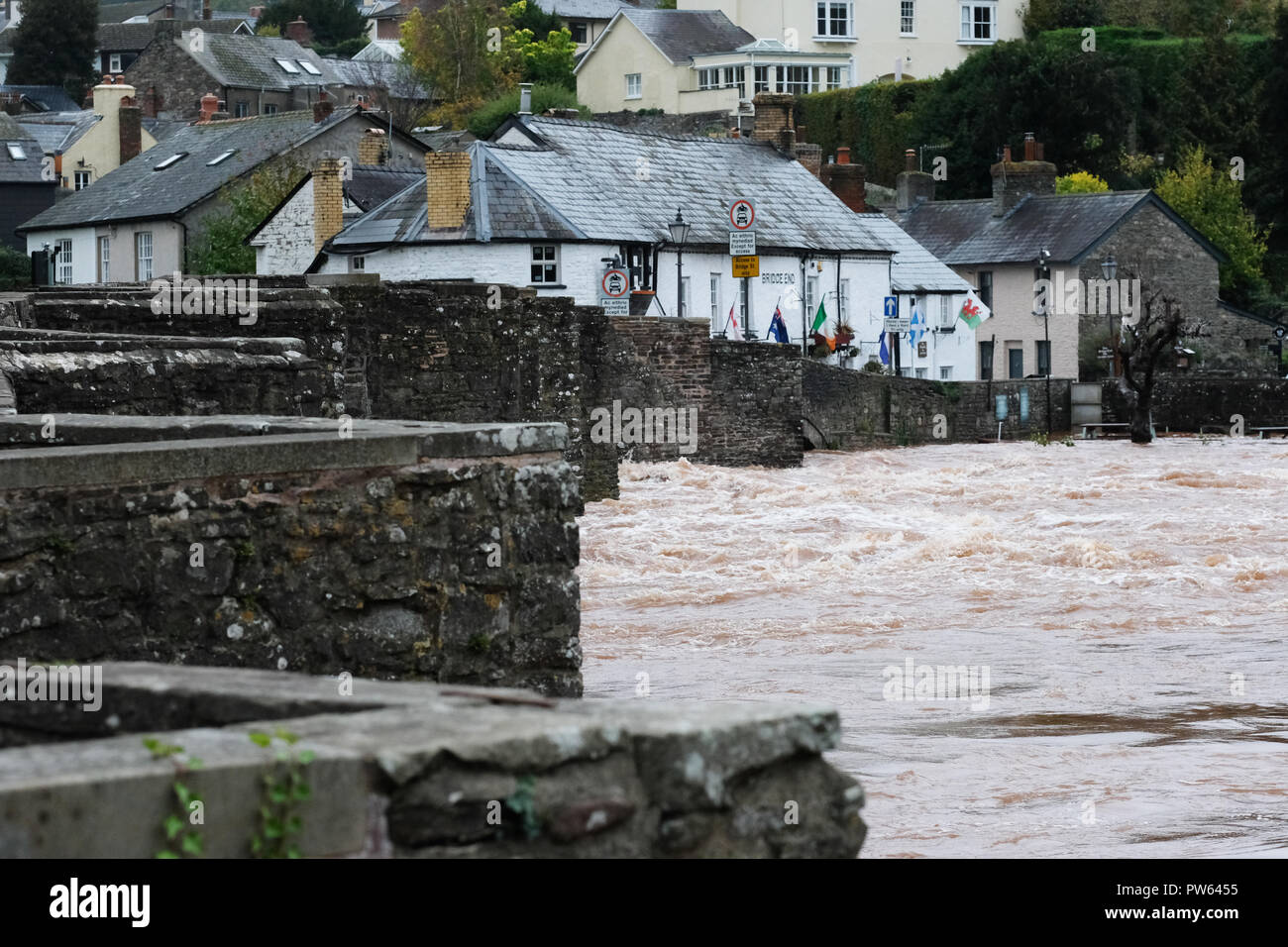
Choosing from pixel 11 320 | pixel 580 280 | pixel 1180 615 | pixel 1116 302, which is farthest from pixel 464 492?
pixel 1116 302

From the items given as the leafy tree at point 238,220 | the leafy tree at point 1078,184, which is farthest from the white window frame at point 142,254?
the leafy tree at point 1078,184

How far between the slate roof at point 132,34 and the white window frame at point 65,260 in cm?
4773

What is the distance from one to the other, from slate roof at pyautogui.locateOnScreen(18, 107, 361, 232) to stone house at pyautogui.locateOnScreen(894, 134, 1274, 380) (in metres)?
20.2

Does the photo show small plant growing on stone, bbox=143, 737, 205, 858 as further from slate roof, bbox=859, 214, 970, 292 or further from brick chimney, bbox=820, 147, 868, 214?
brick chimney, bbox=820, 147, 868, 214

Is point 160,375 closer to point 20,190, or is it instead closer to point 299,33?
point 20,190

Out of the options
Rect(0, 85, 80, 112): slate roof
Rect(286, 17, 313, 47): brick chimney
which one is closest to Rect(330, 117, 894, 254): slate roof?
Rect(0, 85, 80, 112): slate roof

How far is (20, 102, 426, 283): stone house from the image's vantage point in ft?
173

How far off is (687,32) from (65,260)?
36.0 m

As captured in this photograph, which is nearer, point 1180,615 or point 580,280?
point 1180,615

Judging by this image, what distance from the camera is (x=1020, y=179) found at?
62875 mm

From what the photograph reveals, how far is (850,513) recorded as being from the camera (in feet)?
95.1

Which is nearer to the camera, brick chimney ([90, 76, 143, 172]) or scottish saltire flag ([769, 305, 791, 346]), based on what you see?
scottish saltire flag ([769, 305, 791, 346])

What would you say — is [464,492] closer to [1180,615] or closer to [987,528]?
[1180,615]

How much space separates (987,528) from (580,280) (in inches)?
784
